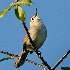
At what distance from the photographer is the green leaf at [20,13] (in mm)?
2072

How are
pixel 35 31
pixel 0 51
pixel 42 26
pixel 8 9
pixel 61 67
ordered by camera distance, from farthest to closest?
pixel 35 31, pixel 42 26, pixel 0 51, pixel 61 67, pixel 8 9

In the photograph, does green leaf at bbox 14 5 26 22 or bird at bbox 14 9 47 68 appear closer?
green leaf at bbox 14 5 26 22

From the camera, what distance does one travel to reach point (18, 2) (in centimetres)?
217

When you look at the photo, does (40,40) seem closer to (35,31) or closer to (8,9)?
(35,31)

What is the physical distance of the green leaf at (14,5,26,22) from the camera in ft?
6.80

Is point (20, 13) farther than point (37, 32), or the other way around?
point (37, 32)

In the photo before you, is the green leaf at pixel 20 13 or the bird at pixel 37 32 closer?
the green leaf at pixel 20 13

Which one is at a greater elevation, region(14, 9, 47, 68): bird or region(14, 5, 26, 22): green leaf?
region(14, 5, 26, 22): green leaf

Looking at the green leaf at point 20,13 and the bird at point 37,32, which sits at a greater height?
the green leaf at point 20,13

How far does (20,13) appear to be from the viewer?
2.06 meters

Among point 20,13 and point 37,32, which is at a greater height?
point 20,13

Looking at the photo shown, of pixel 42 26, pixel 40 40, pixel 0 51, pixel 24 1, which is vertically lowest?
pixel 40 40

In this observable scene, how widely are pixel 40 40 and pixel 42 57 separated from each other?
9.22ft

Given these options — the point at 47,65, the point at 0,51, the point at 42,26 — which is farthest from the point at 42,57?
the point at 42,26
